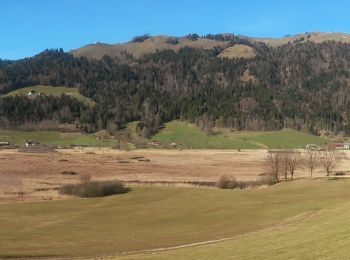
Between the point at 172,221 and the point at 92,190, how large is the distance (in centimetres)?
3765

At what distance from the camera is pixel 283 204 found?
6550 centimetres

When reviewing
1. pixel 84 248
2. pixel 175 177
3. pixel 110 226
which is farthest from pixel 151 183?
pixel 84 248

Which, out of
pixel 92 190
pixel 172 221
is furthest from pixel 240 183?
pixel 172 221

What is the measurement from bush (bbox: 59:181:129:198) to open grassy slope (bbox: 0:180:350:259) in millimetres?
5551

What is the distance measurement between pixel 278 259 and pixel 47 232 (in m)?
34.9

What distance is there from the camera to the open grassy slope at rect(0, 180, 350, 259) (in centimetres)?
3616

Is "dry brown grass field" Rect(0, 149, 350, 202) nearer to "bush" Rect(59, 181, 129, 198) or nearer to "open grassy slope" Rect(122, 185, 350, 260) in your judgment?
"bush" Rect(59, 181, 129, 198)

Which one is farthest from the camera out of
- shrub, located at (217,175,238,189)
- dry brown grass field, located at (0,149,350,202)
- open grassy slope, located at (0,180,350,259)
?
shrub, located at (217,175,238,189)

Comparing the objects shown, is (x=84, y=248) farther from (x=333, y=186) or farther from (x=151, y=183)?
(x=151, y=183)

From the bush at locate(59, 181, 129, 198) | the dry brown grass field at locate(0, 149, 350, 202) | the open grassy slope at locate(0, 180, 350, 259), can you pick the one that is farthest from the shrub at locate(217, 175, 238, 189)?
the bush at locate(59, 181, 129, 198)

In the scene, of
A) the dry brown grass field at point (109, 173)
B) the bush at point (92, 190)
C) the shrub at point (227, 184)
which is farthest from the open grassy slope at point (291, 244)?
the shrub at point (227, 184)

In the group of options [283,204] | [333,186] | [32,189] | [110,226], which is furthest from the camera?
[32,189]

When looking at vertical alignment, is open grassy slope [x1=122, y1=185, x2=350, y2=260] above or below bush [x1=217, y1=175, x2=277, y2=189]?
above

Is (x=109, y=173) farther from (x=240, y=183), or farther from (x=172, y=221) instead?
(x=172, y=221)
